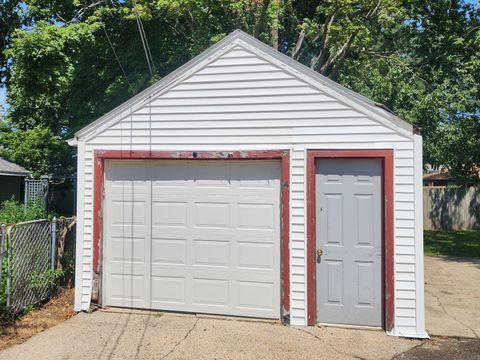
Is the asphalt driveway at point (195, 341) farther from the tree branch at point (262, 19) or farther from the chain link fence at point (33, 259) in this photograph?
the tree branch at point (262, 19)

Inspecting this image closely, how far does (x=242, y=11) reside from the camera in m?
13.8

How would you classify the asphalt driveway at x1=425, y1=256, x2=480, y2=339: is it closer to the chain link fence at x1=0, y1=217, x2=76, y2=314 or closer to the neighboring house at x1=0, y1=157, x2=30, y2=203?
the chain link fence at x1=0, y1=217, x2=76, y2=314

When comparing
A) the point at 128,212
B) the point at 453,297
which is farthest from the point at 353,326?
the point at 128,212

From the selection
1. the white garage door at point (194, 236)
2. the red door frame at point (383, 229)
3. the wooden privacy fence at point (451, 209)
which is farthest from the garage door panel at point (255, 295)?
the wooden privacy fence at point (451, 209)

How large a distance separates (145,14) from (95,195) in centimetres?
747

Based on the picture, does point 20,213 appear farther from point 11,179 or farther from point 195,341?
point 195,341

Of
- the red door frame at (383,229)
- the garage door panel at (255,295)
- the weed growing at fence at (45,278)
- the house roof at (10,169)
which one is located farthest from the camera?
the house roof at (10,169)

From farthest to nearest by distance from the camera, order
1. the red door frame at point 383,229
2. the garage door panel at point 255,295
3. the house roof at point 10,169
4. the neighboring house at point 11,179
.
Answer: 1. the neighboring house at point 11,179
2. the house roof at point 10,169
3. the garage door panel at point 255,295
4. the red door frame at point 383,229

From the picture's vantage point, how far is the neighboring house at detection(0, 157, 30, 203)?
50.8 feet

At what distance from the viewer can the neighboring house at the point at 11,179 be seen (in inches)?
610

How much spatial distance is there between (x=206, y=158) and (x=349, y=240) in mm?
2377

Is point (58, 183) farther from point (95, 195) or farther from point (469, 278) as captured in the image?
point (469, 278)

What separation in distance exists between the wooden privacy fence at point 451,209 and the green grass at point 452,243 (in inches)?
35.8

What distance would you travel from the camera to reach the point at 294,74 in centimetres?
639
